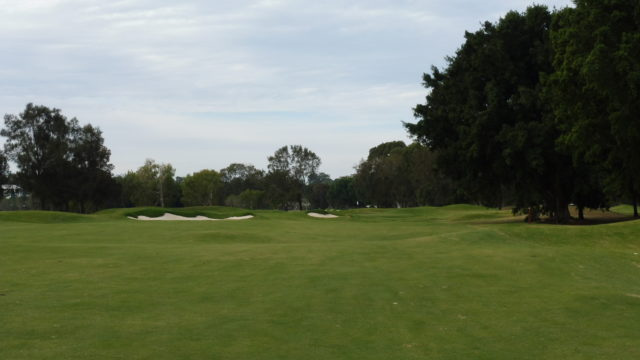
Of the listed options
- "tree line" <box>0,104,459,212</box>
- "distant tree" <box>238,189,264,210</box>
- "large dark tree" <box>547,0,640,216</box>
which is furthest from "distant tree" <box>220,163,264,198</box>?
"large dark tree" <box>547,0,640,216</box>

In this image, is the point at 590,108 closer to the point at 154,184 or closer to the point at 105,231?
the point at 105,231

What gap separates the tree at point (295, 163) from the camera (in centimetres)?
13825

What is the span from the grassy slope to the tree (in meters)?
113

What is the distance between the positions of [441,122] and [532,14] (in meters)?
10.4

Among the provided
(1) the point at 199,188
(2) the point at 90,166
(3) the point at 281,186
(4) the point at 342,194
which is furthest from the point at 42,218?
(4) the point at 342,194

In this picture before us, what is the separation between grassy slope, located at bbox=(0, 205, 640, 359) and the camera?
29.8 ft

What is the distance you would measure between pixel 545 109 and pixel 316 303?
1363 inches

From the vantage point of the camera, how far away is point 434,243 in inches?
1161

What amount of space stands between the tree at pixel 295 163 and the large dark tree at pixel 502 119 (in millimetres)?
87480

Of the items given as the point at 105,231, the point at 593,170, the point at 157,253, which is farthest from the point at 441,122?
the point at 157,253

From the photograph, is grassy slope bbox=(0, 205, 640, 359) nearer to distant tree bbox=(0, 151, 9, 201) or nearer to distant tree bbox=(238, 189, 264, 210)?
distant tree bbox=(0, 151, 9, 201)

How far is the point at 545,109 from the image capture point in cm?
4275

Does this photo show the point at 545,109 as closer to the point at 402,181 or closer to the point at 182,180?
the point at 402,181

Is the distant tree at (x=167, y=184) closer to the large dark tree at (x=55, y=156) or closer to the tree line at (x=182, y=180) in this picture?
the tree line at (x=182, y=180)
